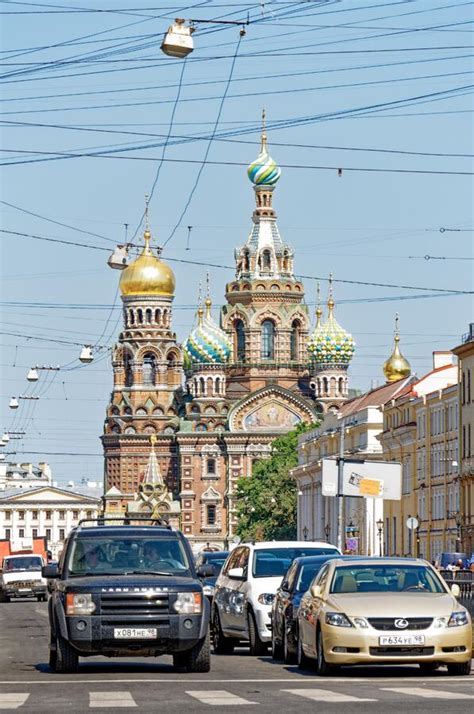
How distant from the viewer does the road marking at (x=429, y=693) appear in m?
17.8

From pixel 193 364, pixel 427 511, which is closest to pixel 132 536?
pixel 427 511

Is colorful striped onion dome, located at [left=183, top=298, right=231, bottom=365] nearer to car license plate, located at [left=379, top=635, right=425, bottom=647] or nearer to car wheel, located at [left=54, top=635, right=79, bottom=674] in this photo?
car wheel, located at [left=54, top=635, right=79, bottom=674]

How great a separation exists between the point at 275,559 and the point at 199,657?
247 inches

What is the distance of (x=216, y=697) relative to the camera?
1808cm

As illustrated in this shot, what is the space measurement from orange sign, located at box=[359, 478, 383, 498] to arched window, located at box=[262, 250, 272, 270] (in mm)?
107789

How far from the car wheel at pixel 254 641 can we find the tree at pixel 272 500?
11696 centimetres

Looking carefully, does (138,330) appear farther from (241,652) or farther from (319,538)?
(241,652)

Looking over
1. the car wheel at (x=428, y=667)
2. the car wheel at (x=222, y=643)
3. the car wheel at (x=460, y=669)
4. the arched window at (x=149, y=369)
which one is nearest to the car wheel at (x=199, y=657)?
the car wheel at (x=428, y=667)

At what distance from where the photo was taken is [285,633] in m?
24.6

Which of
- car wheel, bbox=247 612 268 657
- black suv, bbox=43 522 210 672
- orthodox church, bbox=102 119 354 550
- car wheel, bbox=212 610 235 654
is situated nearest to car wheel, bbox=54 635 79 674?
black suv, bbox=43 522 210 672

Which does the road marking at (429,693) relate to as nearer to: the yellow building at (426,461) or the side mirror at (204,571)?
the side mirror at (204,571)

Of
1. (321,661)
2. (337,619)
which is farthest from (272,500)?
(337,619)

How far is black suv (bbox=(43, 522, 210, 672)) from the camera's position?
2152 cm

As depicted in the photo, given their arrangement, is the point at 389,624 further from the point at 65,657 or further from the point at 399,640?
the point at 65,657
